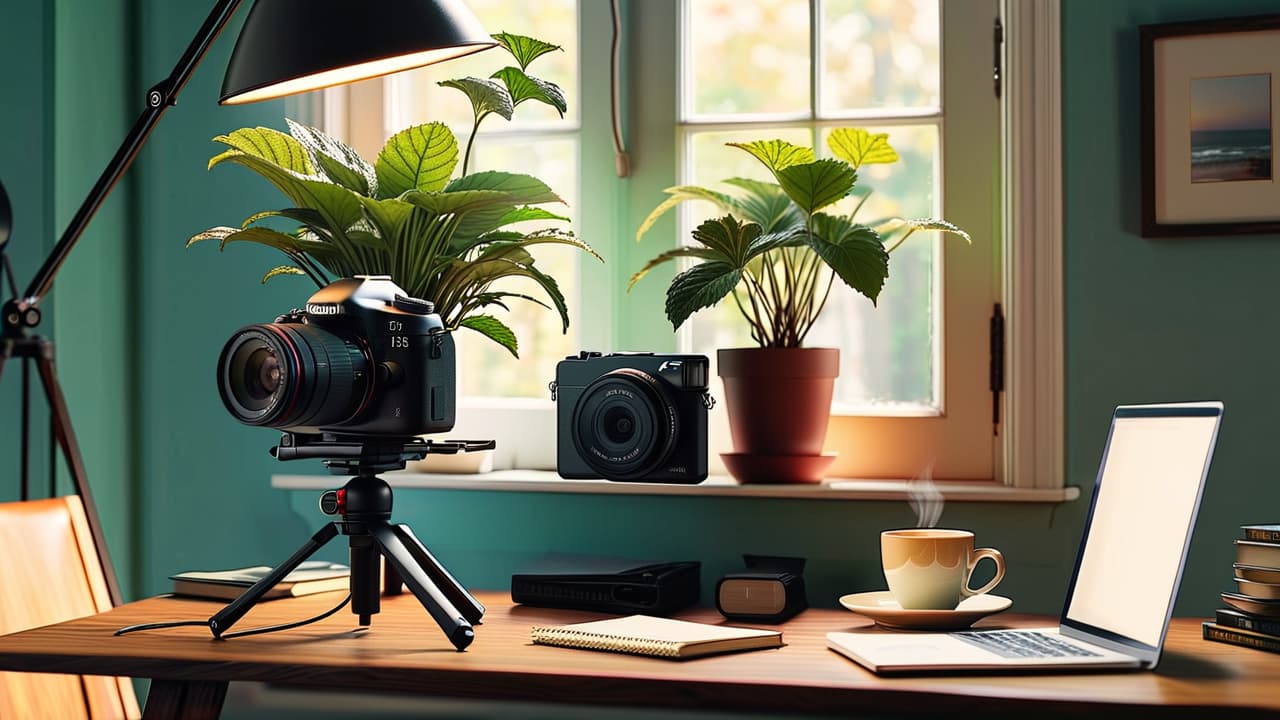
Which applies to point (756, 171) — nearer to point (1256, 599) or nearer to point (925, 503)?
point (925, 503)

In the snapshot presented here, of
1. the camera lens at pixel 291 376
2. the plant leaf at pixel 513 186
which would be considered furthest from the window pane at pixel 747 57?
Answer: the camera lens at pixel 291 376

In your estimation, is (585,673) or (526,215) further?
(526,215)

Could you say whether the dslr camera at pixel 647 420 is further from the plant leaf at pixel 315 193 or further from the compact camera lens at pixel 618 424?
the plant leaf at pixel 315 193

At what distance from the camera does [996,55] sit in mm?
1632

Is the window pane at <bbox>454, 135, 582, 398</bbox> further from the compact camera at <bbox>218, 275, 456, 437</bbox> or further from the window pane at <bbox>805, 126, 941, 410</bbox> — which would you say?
the compact camera at <bbox>218, 275, 456, 437</bbox>

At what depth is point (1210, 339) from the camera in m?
1.49

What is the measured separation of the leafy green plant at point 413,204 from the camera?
1.32m

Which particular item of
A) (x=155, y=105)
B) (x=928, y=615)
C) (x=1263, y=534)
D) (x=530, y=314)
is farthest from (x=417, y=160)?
(x=1263, y=534)

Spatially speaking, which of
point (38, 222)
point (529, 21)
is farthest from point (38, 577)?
point (529, 21)

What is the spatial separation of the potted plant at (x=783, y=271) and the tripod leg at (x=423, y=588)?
0.44m

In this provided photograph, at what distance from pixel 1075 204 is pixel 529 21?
0.87 metres

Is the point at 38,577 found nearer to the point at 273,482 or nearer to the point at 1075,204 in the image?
the point at 273,482

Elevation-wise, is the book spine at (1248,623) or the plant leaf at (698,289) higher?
the plant leaf at (698,289)

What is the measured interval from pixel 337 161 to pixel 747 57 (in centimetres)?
68
